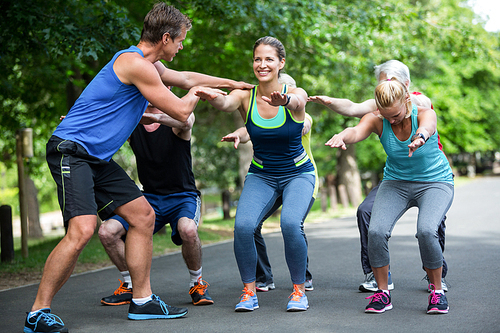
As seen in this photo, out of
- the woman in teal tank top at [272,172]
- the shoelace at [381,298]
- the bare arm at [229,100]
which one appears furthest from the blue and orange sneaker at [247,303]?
the bare arm at [229,100]

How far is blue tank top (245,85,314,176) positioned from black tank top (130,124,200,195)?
2.45 ft

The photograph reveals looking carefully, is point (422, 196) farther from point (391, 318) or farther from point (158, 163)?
point (158, 163)

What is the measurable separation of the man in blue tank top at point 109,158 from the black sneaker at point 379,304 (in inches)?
59.1

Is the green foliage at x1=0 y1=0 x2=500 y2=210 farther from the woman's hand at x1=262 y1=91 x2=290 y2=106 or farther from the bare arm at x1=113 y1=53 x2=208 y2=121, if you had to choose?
the woman's hand at x1=262 y1=91 x2=290 y2=106

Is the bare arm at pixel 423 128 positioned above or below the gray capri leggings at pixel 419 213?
above

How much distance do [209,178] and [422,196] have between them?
929 inches

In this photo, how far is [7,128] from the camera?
551 inches

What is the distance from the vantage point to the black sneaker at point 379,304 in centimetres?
416

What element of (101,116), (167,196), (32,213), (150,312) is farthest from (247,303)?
(32,213)

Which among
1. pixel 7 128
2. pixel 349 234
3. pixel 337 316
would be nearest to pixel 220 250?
pixel 349 234

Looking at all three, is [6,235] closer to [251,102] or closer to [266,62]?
[251,102]

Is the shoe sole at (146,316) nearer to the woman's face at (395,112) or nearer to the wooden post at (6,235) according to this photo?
the woman's face at (395,112)

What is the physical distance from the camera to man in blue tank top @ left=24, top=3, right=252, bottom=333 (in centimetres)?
373

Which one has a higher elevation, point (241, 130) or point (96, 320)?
point (241, 130)
